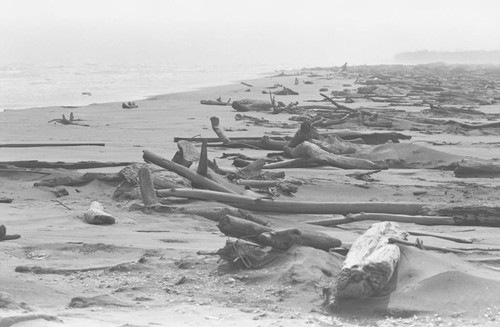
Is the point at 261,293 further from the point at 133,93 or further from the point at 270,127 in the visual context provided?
the point at 133,93

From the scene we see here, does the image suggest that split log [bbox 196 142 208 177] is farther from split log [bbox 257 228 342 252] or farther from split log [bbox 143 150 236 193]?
split log [bbox 257 228 342 252]

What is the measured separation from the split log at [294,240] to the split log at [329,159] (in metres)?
3.43

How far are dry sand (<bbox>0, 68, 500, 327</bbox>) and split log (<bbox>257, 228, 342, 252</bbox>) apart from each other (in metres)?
0.10

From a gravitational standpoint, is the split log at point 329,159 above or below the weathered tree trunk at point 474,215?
below

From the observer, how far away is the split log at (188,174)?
604cm

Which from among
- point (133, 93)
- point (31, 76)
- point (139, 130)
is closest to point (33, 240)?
point (139, 130)

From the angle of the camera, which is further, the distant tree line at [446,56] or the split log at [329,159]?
the distant tree line at [446,56]

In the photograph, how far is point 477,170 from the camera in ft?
23.9

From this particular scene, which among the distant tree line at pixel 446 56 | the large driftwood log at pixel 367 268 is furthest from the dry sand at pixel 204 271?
the distant tree line at pixel 446 56

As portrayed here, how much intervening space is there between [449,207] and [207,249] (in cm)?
187

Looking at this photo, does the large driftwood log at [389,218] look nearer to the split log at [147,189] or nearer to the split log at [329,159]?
the split log at [147,189]

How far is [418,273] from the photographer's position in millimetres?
3668

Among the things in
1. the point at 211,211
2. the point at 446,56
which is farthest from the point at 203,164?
the point at 446,56

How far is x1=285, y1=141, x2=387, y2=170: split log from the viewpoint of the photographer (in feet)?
25.0
